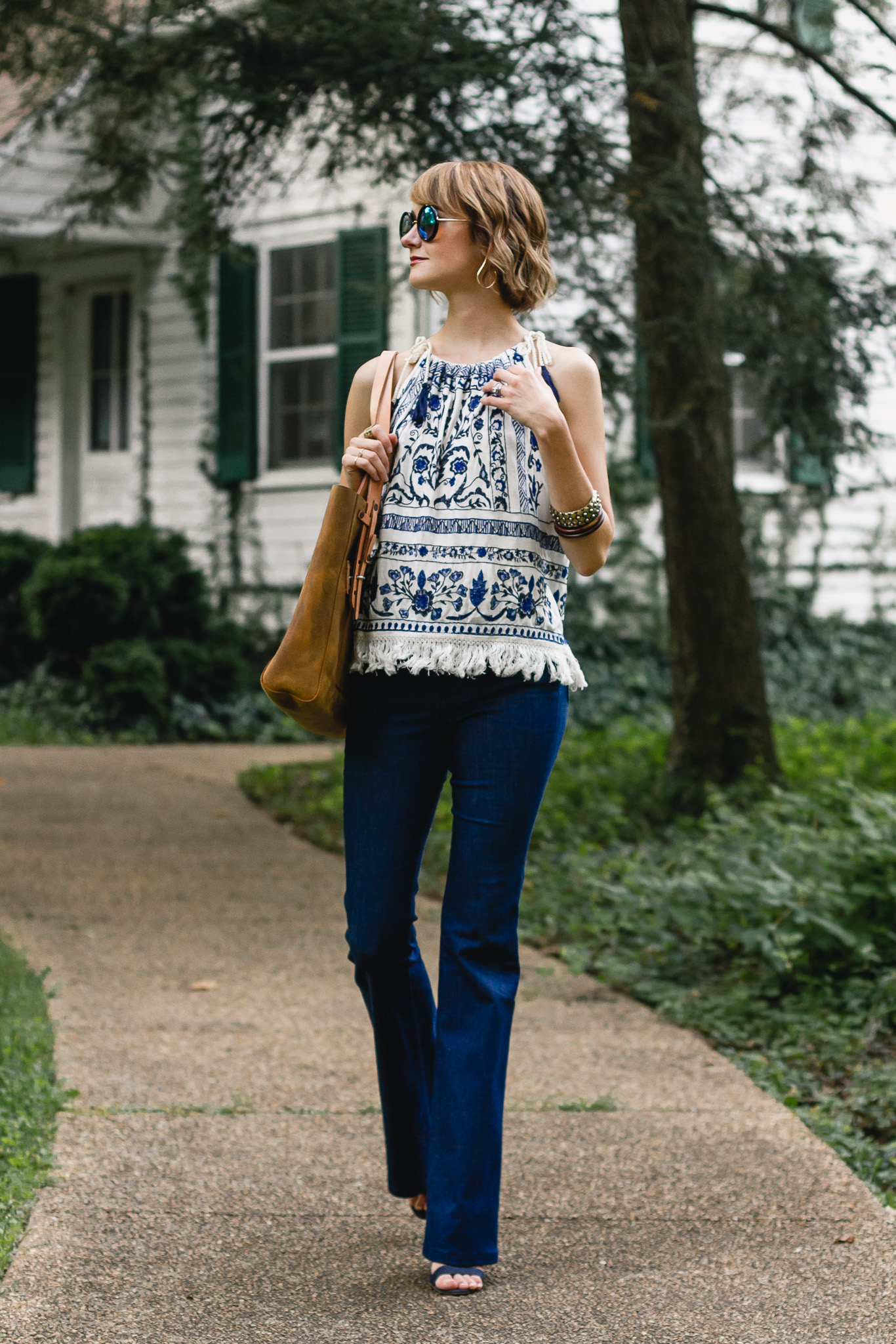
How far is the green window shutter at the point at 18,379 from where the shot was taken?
45.0ft

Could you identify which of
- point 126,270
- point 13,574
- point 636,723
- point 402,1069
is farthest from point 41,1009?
point 126,270

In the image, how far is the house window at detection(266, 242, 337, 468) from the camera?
12414mm

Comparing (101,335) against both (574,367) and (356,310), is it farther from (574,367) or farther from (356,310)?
(574,367)

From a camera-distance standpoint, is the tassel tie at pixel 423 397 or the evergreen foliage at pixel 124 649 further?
the evergreen foliage at pixel 124 649

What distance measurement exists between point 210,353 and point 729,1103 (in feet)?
32.6

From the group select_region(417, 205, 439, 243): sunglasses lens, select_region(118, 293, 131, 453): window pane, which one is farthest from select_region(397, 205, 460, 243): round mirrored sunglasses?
select_region(118, 293, 131, 453): window pane

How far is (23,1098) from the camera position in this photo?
12.5 ft

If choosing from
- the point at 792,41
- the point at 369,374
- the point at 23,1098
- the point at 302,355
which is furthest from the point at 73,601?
the point at 369,374

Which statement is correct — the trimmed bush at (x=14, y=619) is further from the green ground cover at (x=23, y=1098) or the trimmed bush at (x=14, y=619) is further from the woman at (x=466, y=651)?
the woman at (x=466, y=651)

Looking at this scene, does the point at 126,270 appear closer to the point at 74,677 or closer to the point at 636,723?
the point at 74,677

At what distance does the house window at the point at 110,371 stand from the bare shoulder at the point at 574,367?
37.2 feet

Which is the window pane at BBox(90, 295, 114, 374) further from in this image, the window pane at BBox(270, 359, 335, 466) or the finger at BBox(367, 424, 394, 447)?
the finger at BBox(367, 424, 394, 447)

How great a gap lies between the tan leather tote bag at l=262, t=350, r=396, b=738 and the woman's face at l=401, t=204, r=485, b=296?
407 millimetres

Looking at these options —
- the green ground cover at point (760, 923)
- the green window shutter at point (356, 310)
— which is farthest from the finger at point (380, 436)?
the green window shutter at point (356, 310)
